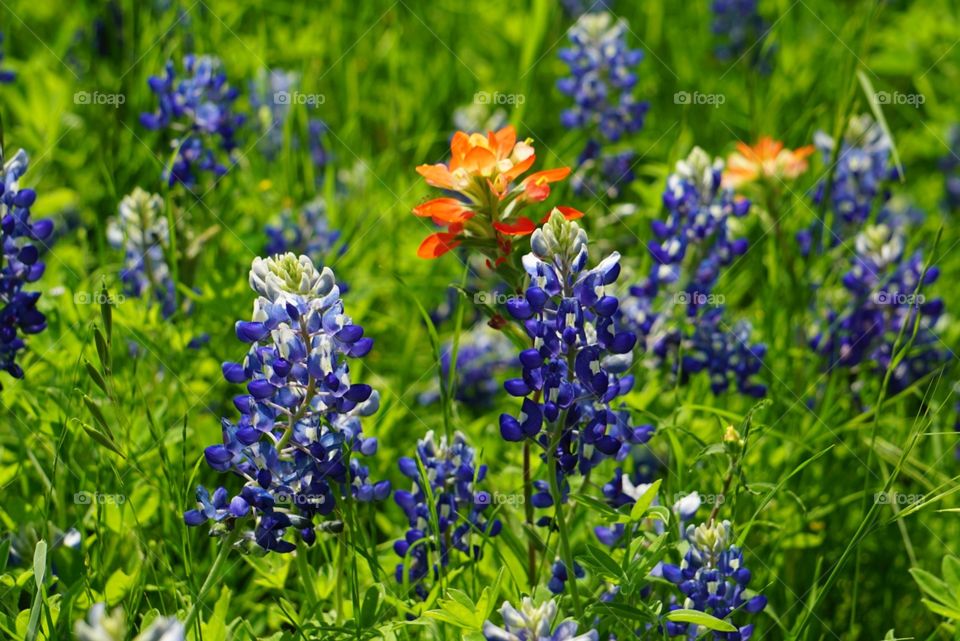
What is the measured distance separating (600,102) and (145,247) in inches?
71.3

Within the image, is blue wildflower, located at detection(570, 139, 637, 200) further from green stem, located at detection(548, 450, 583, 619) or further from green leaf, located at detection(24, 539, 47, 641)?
green leaf, located at detection(24, 539, 47, 641)

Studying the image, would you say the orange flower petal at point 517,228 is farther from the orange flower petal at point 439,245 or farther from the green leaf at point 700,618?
the green leaf at point 700,618

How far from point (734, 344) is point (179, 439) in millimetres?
1552

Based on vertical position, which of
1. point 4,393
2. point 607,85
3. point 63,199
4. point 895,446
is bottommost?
point 895,446

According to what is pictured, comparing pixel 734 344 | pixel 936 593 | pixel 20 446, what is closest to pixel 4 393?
pixel 20 446

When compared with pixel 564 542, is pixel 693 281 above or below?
above

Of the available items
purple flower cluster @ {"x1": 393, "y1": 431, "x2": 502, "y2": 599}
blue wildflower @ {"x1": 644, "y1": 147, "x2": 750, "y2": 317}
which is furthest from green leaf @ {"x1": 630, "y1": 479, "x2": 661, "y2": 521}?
blue wildflower @ {"x1": 644, "y1": 147, "x2": 750, "y2": 317}

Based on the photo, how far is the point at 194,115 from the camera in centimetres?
380

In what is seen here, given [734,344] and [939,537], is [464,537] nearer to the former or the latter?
[734,344]

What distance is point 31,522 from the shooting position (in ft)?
8.98

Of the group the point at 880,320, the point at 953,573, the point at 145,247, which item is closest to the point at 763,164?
the point at 880,320

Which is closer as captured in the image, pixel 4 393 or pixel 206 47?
pixel 4 393

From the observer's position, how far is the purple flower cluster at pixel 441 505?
2.58 meters

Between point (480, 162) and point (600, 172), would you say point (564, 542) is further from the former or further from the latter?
point (600, 172)
